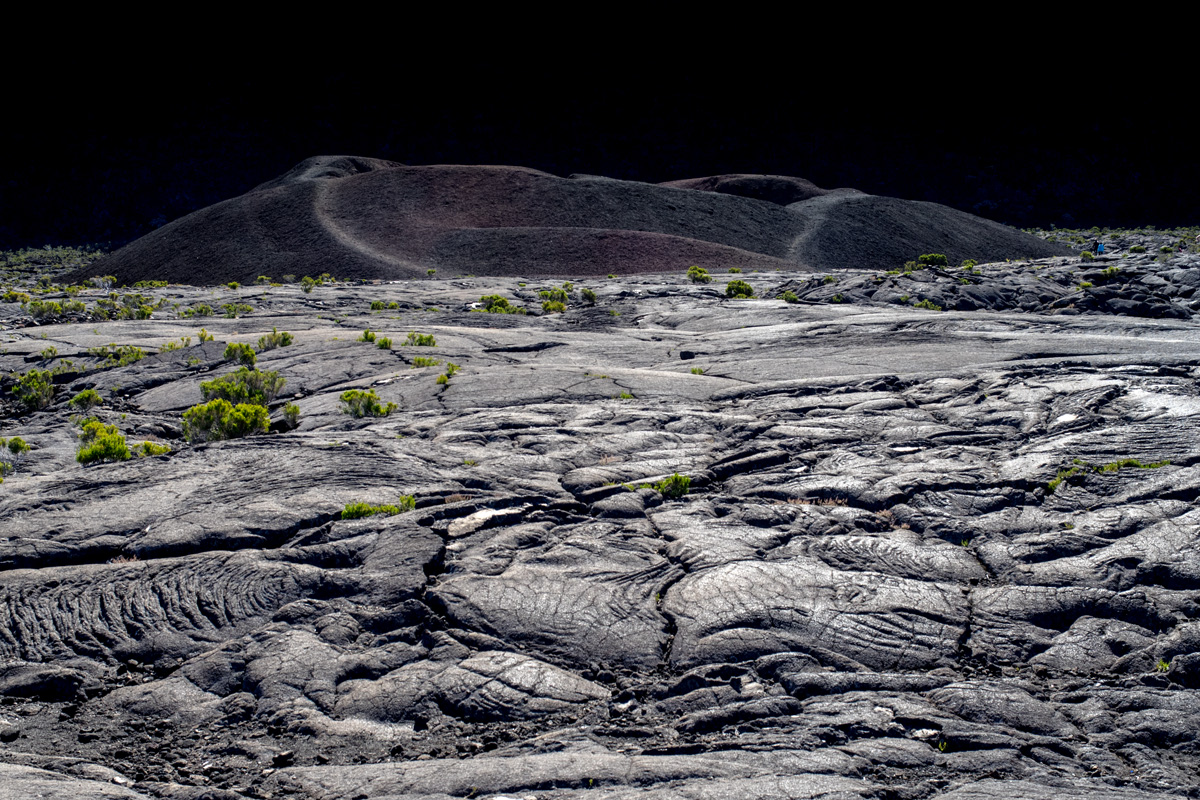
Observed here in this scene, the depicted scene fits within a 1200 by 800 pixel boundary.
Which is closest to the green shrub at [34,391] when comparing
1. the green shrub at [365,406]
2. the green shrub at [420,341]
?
the green shrub at [365,406]

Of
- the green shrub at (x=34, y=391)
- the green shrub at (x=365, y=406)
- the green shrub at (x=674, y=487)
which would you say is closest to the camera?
the green shrub at (x=674, y=487)

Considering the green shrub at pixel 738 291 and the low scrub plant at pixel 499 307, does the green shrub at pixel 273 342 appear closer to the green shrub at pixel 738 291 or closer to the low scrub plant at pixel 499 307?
the low scrub plant at pixel 499 307

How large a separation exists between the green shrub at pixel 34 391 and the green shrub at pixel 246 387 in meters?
2.52

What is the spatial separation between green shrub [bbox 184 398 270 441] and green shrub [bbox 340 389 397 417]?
1.06 metres

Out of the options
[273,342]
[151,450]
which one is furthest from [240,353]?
[151,450]

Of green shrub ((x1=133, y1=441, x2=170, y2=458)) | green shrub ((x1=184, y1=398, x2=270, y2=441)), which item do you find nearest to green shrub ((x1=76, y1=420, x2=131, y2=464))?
green shrub ((x1=133, y1=441, x2=170, y2=458))

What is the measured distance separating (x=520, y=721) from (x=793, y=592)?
6.74ft

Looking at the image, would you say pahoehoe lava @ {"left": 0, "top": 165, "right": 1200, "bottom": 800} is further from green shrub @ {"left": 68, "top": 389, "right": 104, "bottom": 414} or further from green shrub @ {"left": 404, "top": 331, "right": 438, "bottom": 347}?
green shrub @ {"left": 404, "top": 331, "right": 438, "bottom": 347}

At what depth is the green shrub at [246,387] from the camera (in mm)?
11477

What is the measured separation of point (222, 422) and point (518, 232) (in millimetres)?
32775

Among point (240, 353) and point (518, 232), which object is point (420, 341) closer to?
point (240, 353)

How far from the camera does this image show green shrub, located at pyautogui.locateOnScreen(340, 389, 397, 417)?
1055 centimetres

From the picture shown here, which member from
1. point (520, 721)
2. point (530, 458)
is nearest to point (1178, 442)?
point (530, 458)

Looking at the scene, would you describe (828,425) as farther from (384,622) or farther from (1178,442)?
(384,622)
